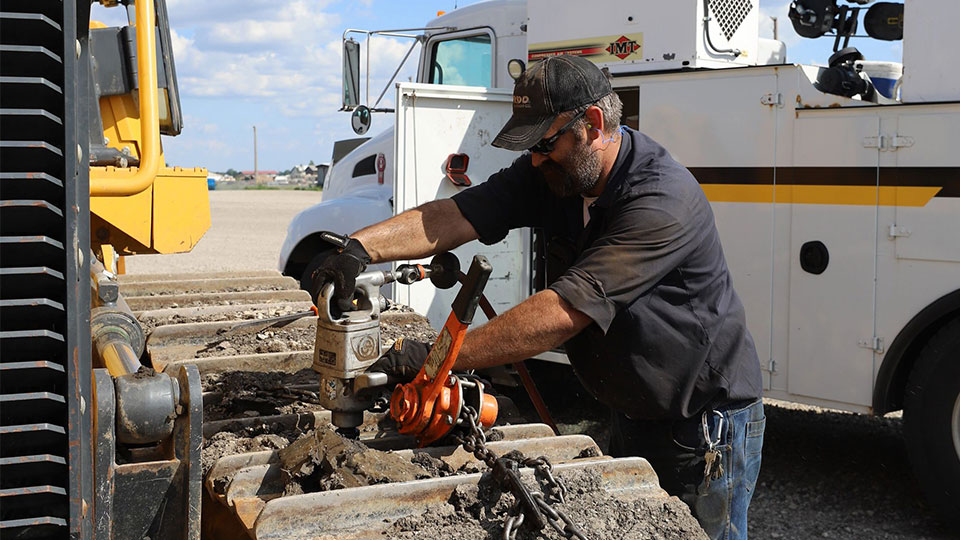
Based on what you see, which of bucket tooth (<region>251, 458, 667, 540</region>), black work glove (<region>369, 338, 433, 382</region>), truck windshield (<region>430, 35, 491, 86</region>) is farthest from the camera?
truck windshield (<region>430, 35, 491, 86</region>)

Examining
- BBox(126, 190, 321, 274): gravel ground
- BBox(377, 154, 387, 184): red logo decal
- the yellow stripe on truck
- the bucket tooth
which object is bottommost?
BBox(126, 190, 321, 274): gravel ground

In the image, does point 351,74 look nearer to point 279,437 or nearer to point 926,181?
point 926,181

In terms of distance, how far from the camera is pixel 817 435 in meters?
7.09

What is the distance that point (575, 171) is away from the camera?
3082 millimetres

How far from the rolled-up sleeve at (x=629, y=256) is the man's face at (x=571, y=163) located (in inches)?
6.6

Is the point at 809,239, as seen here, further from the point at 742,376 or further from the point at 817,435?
the point at 742,376

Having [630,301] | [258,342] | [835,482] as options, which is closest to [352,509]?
[630,301]

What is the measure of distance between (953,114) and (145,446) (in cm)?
432

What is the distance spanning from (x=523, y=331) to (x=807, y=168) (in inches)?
133

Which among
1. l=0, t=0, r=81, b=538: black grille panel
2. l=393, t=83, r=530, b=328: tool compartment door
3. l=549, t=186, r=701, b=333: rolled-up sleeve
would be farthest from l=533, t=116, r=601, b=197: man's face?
l=393, t=83, r=530, b=328: tool compartment door

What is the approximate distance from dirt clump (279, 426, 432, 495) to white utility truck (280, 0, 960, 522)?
3.74 meters

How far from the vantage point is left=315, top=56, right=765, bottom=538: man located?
274cm

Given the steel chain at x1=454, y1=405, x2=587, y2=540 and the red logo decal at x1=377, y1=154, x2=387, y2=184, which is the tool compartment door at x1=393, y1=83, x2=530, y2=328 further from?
the steel chain at x1=454, y1=405, x2=587, y2=540

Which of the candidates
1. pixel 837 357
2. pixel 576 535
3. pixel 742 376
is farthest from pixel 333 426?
pixel 837 357
